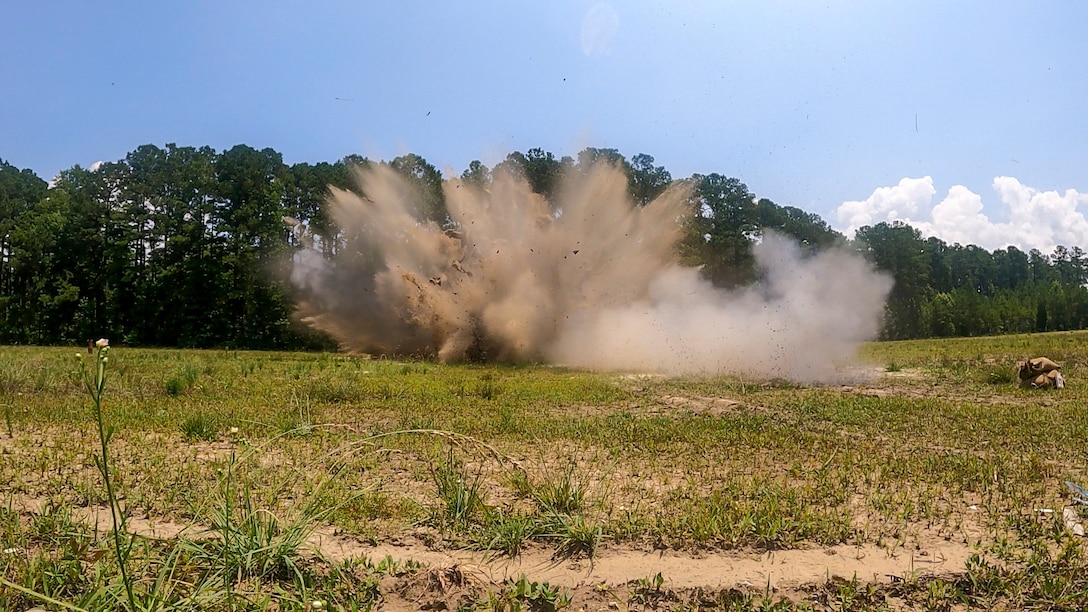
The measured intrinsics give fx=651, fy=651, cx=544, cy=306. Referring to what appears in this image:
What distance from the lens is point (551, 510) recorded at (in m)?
4.92

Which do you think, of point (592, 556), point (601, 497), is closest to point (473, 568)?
point (592, 556)

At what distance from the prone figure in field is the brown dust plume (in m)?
6.17

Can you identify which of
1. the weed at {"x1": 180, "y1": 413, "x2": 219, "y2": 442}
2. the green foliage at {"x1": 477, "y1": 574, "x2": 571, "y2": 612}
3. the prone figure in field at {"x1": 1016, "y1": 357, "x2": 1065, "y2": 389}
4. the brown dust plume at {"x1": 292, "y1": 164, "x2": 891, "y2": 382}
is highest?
the brown dust plume at {"x1": 292, "y1": 164, "x2": 891, "y2": 382}

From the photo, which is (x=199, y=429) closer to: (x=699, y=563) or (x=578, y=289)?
(x=699, y=563)

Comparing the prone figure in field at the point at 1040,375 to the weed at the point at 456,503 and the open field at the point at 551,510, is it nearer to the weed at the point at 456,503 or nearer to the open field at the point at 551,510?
the open field at the point at 551,510

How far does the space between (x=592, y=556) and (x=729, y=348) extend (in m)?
17.7

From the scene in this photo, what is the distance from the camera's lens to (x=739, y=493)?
575 centimetres

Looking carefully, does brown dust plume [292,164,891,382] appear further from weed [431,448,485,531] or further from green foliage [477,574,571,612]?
green foliage [477,574,571,612]

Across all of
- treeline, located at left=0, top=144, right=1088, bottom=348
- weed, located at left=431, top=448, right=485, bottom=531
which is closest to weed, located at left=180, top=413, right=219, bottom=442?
weed, located at left=431, top=448, right=485, bottom=531

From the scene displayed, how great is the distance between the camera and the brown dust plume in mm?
21828

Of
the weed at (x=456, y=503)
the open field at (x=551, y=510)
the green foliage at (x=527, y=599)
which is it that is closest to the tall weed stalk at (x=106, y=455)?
the open field at (x=551, y=510)

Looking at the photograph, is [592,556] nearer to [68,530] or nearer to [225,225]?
[68,530]

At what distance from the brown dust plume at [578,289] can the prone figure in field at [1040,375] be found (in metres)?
6.17

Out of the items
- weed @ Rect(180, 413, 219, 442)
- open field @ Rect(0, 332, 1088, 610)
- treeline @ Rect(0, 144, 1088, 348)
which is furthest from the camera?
treeline @ Rect(0, 144, 1088, 348)
